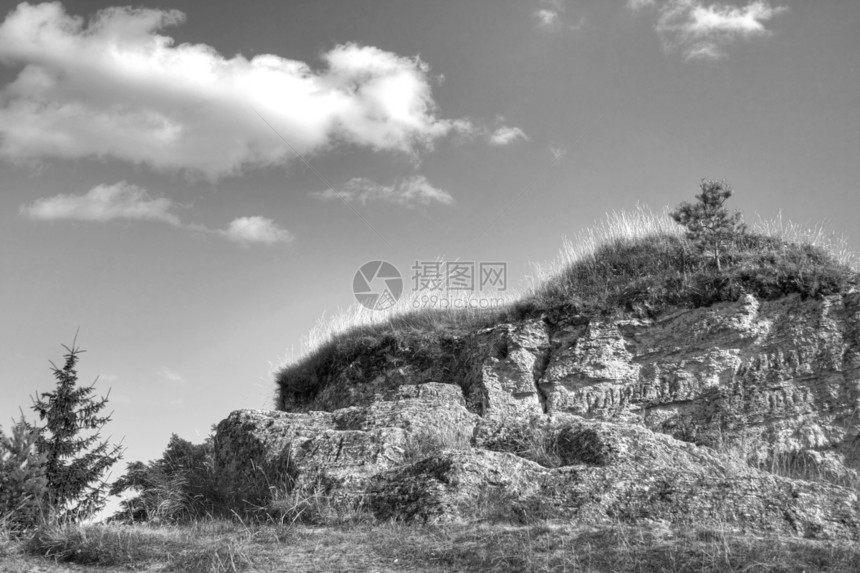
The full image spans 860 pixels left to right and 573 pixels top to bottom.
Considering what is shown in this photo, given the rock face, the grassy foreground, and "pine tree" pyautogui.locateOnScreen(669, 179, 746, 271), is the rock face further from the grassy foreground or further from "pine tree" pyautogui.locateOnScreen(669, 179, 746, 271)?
"pine tree" pyautogui.locateOnScreen(669, 179, 746, 271)

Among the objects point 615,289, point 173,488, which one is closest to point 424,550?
point 173,488

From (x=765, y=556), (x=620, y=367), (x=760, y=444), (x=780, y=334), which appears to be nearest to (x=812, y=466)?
(x=760, y=444)

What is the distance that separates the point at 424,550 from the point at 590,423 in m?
3.62

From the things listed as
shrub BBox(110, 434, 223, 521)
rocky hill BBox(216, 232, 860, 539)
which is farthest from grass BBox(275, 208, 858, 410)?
shrub BBox(110, 434, 223, 521)

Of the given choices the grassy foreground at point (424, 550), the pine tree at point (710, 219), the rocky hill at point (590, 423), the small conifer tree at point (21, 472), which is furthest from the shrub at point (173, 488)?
the pine tree at point (710, 219)

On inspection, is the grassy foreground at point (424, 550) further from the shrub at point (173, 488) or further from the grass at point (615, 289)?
the grass at point (615, 289)

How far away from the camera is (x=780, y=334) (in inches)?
530

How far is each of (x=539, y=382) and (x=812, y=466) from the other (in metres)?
4.77

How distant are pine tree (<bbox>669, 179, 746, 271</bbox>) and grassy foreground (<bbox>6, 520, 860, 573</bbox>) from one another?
11.4 meters

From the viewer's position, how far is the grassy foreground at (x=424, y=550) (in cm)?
583

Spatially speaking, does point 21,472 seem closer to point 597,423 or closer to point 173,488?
point 173,488

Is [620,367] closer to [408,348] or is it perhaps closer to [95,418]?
[408,348]

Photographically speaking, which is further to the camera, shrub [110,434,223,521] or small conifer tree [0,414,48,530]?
small conifer tree [0,414,48,530]

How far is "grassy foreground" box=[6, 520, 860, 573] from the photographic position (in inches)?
229
